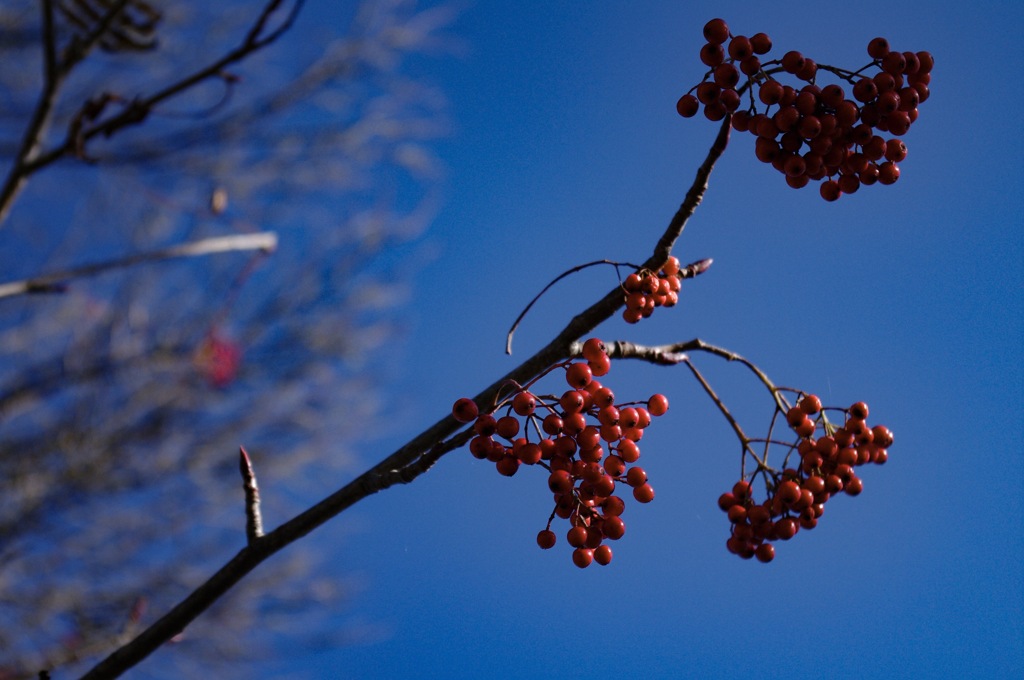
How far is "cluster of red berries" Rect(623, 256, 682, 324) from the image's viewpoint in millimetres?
1359

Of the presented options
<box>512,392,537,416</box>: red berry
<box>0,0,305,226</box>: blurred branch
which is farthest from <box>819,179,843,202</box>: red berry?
<box>0,0,305,226</box>: blurred branch

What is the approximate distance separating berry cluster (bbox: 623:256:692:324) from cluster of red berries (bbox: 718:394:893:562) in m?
0.47

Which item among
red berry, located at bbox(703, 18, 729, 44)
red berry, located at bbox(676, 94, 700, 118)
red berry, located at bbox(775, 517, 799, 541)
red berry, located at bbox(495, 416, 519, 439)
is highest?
red berry, located at bbox(703, 18, 729, 44)

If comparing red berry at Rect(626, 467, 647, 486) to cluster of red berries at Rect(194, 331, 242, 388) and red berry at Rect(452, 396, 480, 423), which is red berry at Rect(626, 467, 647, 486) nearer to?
red berry at Rect(452, 396, 480, 423)

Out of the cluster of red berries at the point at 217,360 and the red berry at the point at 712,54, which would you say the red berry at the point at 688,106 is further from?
the cluster of red berries at the point at 217,360

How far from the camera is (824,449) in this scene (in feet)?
5.45

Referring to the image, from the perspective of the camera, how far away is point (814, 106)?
1455mm

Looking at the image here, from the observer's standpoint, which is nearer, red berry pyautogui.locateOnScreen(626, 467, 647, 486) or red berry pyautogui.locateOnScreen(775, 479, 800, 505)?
red berry pyautogui.locateOnScreen(626, 467, 647, 486)

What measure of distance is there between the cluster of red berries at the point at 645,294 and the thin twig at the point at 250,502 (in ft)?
2.37

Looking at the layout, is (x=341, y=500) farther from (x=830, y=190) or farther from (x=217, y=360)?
(x=217, y=360)

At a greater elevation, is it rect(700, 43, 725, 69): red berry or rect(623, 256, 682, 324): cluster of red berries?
rect(700, 43, 725, 69): red berry

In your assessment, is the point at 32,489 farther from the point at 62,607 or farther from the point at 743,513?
the point at 743,513

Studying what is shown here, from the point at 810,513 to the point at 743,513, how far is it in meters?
0.15

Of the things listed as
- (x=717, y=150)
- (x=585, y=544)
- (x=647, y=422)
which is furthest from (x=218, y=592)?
(x=717, y=150)
